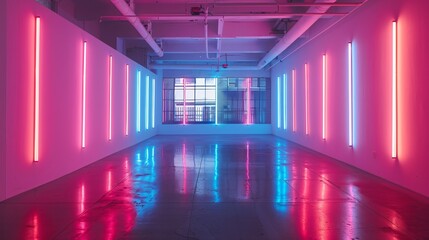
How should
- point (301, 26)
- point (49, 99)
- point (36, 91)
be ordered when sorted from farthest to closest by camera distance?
1. point (301, 26)
2. point (49, 99)
3. point (36, 91)

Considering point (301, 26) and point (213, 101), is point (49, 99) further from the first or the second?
point (213, 101)

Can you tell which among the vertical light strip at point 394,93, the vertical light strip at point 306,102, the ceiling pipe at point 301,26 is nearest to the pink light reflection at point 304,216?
the vertical light strip at point 394,93

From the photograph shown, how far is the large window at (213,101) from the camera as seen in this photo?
79.6 ft

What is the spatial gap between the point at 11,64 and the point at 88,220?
110 inches

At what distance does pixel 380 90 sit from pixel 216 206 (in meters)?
4.38

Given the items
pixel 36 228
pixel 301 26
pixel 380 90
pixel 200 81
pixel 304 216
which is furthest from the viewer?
pixel 200 81

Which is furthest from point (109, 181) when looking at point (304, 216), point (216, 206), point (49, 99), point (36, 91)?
point (304, 216)

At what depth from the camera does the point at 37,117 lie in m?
6.87

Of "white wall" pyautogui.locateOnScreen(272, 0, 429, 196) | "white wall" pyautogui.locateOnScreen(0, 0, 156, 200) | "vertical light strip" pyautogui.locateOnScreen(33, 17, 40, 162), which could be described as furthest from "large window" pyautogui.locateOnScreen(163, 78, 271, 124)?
"vertical light strip" pyautogui.locateOnScreen(33, 17, 40, 162)

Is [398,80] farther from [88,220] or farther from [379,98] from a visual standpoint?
[88,220]

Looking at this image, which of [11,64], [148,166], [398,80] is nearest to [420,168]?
[398,80]

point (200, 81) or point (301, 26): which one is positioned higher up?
point (200, 81)

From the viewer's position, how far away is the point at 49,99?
7457 millimetres

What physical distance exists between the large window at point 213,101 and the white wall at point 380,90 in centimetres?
1194
